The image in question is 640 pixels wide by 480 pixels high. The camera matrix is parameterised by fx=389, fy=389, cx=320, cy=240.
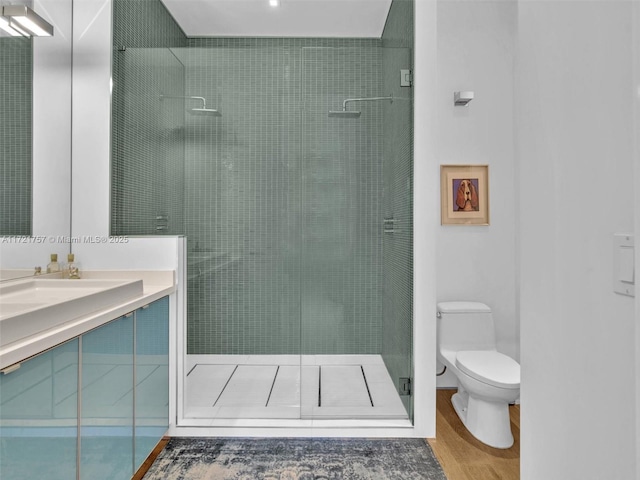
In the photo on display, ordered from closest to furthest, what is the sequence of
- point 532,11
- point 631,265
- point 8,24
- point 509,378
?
1. point 631,265
2. point 532,11
3. point 8,24
4. point 509,378

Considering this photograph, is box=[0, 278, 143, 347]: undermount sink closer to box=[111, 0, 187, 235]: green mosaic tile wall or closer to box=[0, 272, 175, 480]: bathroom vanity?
box=[0, 272, 175, 480]: bathroom vanity

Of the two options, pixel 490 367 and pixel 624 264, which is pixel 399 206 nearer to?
pixel 490 367

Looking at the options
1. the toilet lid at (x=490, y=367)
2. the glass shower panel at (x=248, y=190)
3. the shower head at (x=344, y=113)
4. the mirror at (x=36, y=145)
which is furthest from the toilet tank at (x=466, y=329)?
the mirror at (x=36, y=145)

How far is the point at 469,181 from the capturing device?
281 cm

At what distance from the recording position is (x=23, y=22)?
1.76 metres

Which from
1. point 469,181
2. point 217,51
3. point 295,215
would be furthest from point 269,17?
point 469,181

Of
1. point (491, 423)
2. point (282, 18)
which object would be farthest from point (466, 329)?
point (282, 18)

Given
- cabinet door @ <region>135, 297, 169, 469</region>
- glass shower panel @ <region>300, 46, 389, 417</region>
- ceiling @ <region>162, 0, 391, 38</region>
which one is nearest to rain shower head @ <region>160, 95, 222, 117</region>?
glass shower panel @ <region>300, 46, 389, 417</region>

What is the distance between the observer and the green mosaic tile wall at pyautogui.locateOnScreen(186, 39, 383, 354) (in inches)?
93.1

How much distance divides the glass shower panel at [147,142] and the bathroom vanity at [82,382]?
495 millimetres

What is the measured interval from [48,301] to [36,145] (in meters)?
0.86

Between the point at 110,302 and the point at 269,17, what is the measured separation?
85.0 inches

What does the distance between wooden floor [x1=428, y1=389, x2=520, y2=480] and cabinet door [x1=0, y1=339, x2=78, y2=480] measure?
62.9 inches

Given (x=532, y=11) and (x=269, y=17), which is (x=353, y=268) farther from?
(x=269, y=17)
